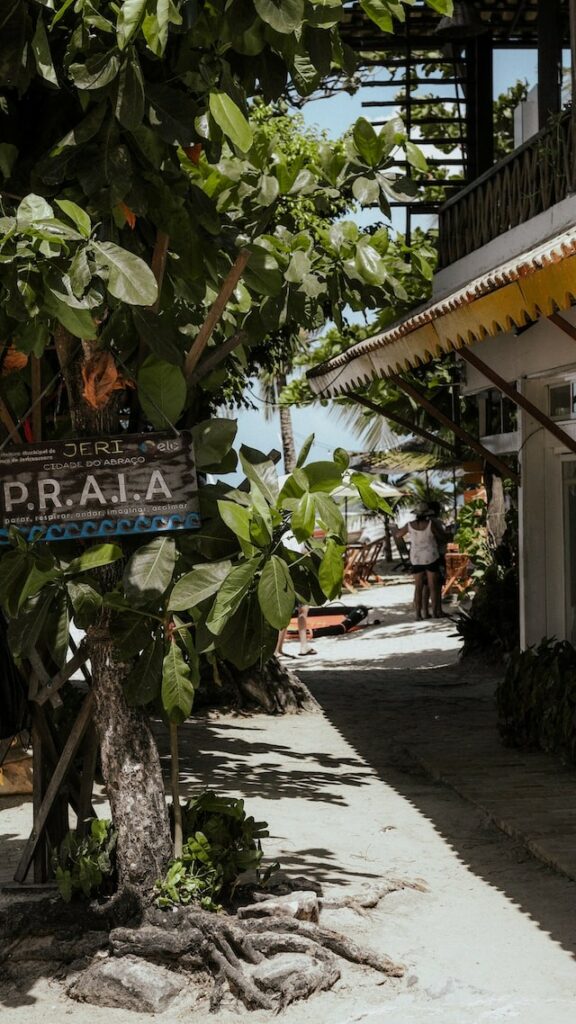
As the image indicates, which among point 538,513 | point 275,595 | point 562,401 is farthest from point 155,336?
point 538,513

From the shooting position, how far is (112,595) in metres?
5.23

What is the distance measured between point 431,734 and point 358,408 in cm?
1653

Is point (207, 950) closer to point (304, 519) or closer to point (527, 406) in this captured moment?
point (304, 519)

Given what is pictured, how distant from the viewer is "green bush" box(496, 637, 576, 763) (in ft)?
29.5

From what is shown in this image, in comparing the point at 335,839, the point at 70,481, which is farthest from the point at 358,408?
the point at 70,481

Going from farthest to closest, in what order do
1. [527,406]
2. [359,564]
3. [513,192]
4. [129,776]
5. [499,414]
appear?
1. [359,564]
2. [499,414]
3. [513,192]
4. [527,406]
5. [129,776]

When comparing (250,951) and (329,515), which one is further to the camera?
(250,951)

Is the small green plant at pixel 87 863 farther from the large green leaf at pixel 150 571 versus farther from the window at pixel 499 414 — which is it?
the window at pixel 499 414

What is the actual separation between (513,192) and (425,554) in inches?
363

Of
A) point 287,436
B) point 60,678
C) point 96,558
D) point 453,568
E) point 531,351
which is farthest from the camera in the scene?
point 287,436

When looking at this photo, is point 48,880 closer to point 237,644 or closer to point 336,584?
point 237,644

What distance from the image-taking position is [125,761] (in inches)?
220

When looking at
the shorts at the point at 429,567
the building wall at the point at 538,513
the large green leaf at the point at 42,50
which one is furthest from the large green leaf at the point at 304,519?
the shorts at the point at 429,567

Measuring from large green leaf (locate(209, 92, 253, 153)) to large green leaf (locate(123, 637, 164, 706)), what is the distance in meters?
2.06
